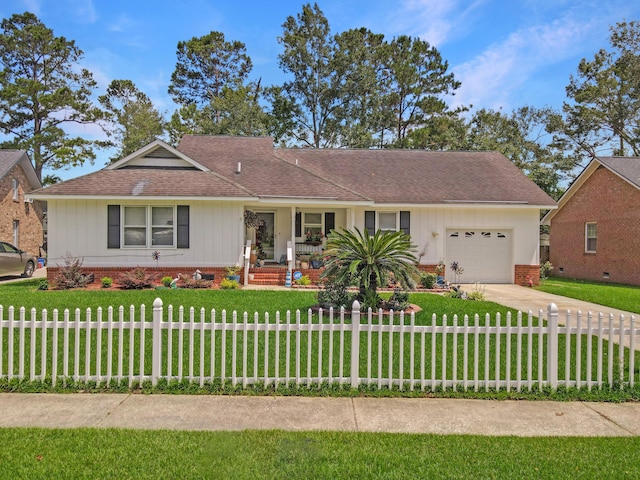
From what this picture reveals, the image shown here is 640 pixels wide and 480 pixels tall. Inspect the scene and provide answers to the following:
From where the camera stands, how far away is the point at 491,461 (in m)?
3.78

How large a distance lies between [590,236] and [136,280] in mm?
20403

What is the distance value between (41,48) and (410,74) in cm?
3010

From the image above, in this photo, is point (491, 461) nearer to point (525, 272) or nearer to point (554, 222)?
point (525, 272)

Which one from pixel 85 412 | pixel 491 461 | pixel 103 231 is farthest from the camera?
pixel 103 231

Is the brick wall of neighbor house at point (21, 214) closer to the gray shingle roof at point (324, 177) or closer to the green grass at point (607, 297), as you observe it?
the gray shingle roof at point (324, 177)

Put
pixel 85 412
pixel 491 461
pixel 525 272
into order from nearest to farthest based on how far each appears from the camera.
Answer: pixel 491 461, pixel 85 412, pixel 525 272

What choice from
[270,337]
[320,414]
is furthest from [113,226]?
[320,414]

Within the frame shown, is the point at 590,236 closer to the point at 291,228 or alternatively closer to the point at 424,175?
the point at 424,175

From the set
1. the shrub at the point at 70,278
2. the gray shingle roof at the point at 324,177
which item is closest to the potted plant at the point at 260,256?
the gray shingle roof at the point at 324,177

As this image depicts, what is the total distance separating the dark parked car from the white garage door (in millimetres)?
17558

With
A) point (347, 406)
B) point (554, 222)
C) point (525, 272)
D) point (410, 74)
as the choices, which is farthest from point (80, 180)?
point (410, 74)

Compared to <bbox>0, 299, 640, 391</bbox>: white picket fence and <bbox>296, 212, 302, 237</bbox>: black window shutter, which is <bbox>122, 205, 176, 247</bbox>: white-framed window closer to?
<bbox>296, 212, 302, 237</bbox>: black window shutter

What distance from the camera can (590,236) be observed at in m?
22.1

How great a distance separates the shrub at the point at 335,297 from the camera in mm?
9695
